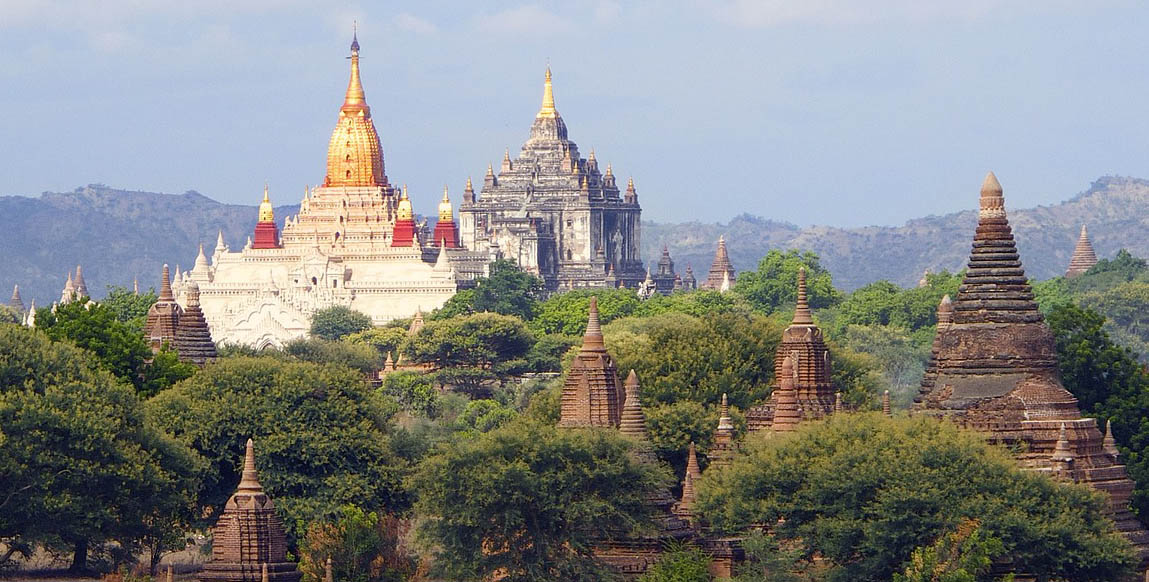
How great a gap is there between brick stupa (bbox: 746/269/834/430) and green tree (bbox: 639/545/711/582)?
5.62m

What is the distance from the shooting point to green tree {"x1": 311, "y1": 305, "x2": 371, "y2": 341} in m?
148

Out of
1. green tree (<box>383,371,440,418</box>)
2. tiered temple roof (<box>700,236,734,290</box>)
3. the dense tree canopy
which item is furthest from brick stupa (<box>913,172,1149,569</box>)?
tiered temple roof (<box>700,236,734,290</box>)

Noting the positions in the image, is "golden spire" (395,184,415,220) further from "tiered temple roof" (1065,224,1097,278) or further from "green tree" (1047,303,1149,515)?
"green tree" (1047,303,1149,515)

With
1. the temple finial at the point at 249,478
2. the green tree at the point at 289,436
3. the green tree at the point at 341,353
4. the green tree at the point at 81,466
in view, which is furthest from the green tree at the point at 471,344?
the temple finial at the point at 249,478

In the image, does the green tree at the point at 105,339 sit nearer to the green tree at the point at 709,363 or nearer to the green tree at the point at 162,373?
the green tree at the point at 162,373

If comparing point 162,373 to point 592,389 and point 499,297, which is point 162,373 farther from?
point 499,297

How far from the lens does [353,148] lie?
172 metres

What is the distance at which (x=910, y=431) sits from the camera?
53094mm

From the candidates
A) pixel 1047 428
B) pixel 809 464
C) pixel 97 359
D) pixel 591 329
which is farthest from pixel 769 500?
pixel 97 359

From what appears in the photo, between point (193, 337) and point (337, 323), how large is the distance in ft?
222

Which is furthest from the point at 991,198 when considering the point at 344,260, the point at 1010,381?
the point at 344,260

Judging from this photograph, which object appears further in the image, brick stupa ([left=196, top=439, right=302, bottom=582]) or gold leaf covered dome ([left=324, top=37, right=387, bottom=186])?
gold leaf covered dome ([left=324, top=37, right=387, bottom=186])

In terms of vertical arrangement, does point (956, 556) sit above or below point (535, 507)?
below

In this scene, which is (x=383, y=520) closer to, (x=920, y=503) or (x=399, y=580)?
(x=399, y=580)
